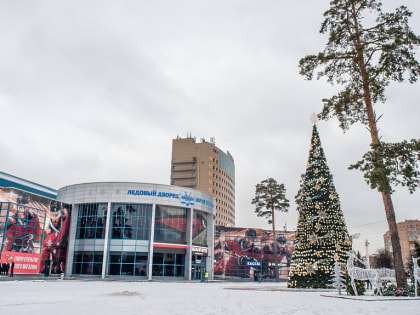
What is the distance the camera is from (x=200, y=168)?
371ft

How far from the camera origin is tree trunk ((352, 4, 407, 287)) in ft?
54.0

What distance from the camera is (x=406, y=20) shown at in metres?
17.9

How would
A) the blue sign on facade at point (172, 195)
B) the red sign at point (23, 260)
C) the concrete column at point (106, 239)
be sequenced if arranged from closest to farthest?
the red sign at point (23, 260) → the concrete column at point (106, 239) → the blue sign on facade at point (172, 195)

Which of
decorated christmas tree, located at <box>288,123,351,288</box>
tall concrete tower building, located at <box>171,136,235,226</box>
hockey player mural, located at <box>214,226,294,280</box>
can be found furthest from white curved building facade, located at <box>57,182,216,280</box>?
tall concrete tower building, located at <box>171,136,235,226</box>

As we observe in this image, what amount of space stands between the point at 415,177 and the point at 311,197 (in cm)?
1097

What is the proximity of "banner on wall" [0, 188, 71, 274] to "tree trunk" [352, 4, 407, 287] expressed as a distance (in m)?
33.0

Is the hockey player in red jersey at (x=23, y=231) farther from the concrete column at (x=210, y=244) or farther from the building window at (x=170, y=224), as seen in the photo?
the concrete column at (x=210, y=244)

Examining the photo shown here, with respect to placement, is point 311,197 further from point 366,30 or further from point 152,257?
point 152,257

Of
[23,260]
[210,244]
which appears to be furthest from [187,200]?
[23,260]

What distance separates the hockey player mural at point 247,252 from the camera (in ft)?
195

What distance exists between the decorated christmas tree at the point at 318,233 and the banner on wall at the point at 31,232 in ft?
88.3

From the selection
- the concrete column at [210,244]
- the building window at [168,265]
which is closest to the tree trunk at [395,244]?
the building window at [168,265]

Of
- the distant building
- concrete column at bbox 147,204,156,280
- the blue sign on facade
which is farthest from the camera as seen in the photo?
the distant building

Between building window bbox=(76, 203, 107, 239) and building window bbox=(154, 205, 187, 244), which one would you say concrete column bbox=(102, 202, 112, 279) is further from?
building window bbox=(154, 205, 187, 244)
